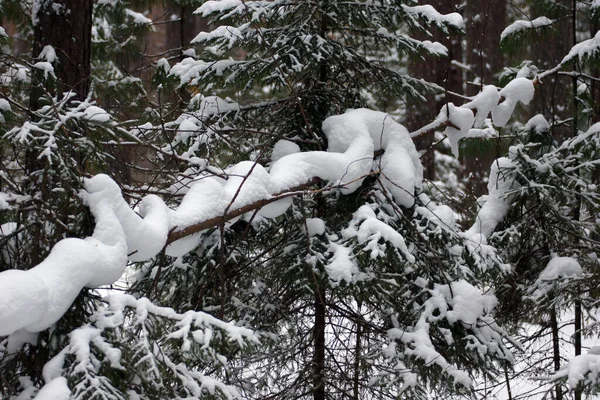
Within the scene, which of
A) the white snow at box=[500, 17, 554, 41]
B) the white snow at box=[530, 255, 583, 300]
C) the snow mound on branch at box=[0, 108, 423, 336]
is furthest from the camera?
the white snow at box=[500, 17, 554, 41]

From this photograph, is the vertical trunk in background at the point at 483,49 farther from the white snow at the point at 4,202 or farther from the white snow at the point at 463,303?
the white snow at the point at 4,202

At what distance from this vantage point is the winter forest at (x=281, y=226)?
Result: 2.58 m

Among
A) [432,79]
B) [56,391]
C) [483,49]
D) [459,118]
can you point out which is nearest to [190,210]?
[56,391]

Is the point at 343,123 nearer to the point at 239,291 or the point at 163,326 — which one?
the point at 239,291

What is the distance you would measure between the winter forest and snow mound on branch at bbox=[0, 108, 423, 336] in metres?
0.01

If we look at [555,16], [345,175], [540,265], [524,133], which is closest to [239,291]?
[345,175]

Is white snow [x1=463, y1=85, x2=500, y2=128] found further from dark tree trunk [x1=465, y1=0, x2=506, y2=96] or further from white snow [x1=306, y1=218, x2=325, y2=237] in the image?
dark tree trunk [x1=465, y1=0, x2=506, y2=96]

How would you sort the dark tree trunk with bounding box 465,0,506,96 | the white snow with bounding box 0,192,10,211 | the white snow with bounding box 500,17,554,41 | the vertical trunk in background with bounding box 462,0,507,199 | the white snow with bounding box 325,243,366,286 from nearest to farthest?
1. the white snow with bounding box 0,192,10,211
2. the white snow with bounding box 325,243,366,286
3. the white snow with bounding box 500,17,554,41
4. the vertical trunk in background with bounding box 462,0,507,199
5. the dark tree trunk with bounding box 465,0,506,96

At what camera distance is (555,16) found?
21.9 ft

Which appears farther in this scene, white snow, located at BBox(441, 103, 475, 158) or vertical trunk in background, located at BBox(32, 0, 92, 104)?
vertical trunk in background, located at BBox(32, 0, 92, 104)

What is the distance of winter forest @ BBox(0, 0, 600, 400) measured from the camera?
8.45ft

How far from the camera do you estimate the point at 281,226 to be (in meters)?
4.95

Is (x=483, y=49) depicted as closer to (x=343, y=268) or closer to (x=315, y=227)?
(x=315, y=227)

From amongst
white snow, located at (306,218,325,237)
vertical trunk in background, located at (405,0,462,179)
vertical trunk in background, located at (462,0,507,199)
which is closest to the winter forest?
white snow, located at (306,218,325,237)
